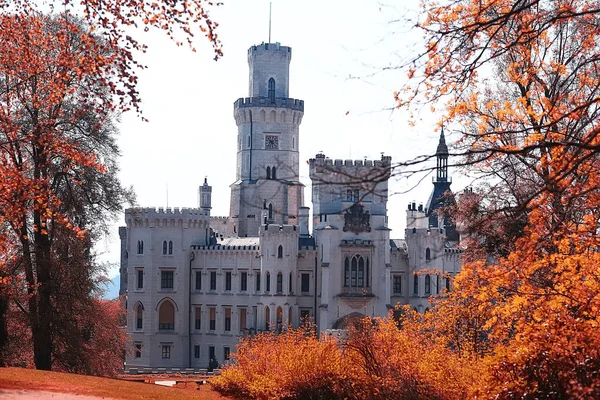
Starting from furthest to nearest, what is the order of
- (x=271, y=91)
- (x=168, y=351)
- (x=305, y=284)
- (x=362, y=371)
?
(x=271, y=91), (x=168, y=351), (x=305, y=284), (x=362, y=371)

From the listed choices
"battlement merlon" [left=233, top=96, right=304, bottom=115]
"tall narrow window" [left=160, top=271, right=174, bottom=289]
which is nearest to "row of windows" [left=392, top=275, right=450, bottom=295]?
"tall narrow window" [left=160, top=271, right=174, bottom=289]

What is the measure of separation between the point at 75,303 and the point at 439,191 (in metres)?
46.8

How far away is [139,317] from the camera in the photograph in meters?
69.8

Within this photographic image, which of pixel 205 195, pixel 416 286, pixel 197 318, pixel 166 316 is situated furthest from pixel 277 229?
pixel 205 195

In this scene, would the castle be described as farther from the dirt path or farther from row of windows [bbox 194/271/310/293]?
the dirt path

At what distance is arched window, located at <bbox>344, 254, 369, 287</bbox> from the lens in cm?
6550

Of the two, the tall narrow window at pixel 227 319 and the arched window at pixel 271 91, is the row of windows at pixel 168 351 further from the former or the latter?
the arched window at pixel 271 91

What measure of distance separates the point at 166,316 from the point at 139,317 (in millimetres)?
1961

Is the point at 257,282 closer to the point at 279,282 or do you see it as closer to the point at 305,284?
the point at 279,282

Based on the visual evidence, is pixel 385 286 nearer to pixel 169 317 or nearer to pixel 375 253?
pixel 375 253

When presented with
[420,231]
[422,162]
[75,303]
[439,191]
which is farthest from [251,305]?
[422,162]

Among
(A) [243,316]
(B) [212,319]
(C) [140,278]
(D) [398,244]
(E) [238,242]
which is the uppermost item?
(E) [238,242]

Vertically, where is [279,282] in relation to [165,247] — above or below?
below

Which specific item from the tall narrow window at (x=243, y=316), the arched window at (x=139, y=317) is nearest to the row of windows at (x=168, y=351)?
the arched window at (x=139, y=317)
